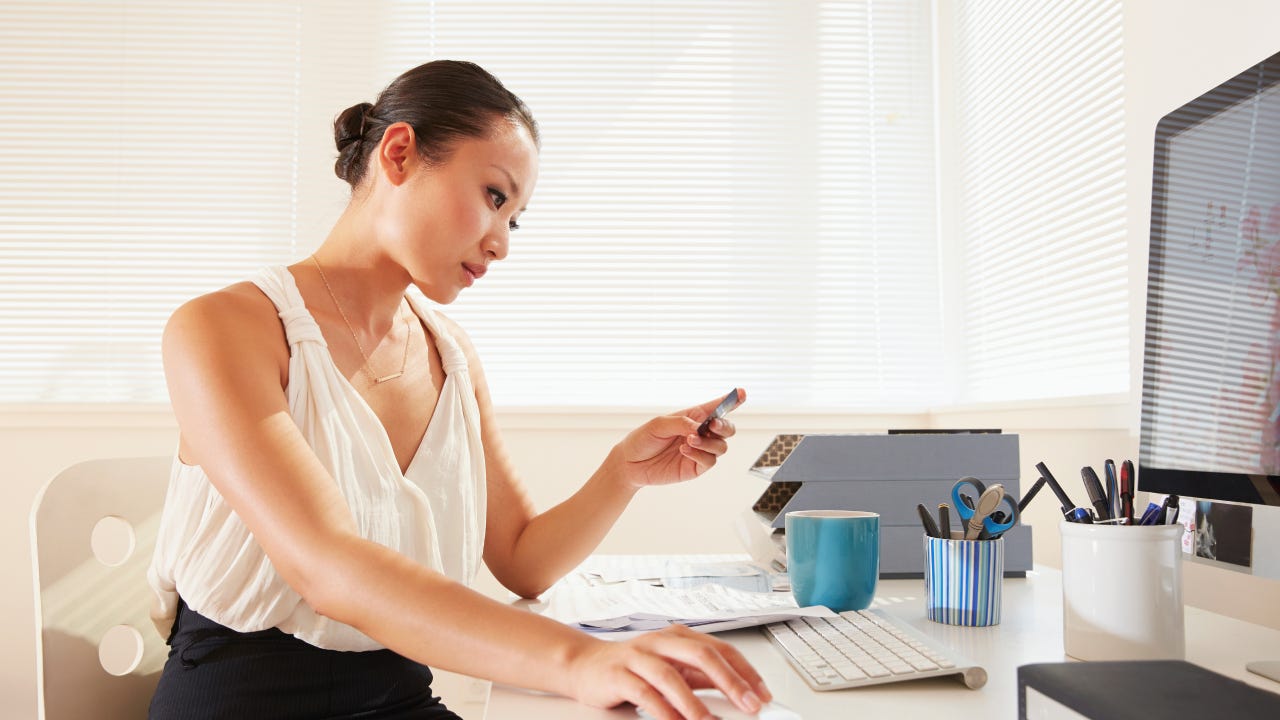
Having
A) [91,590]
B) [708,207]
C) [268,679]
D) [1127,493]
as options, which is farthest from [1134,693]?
[708,207]

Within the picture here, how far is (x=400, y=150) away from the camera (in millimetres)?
1106

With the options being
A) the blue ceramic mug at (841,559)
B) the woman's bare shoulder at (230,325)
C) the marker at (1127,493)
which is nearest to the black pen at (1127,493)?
the marker at (1127,493)

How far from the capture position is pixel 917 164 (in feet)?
7.53

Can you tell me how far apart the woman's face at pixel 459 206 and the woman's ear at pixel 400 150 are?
1cm

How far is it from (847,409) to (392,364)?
52.4 inches

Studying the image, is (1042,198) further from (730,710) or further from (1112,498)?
(730,710)

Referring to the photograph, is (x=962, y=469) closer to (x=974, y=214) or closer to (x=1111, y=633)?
(x=1111, y=633)

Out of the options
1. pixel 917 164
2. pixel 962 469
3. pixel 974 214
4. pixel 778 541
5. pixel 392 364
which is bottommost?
pixel 778 541

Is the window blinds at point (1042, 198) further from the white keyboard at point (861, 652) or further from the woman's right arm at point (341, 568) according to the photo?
the woman's right arm at point (341, 568)

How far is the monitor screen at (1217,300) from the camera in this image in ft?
2.33

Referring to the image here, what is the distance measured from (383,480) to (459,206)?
353mm

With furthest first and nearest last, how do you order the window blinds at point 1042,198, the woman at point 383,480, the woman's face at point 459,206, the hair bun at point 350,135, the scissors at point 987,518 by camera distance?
the window blinds at point 1042,198, the hair bun at point 350,135, the woman's face at point 459,206, the scissors at point 987,518, the woman at point 383,480

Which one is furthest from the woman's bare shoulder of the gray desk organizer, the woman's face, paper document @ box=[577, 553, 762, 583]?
the gray desk organizer

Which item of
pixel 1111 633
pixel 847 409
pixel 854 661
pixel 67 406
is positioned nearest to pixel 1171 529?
pixel 1111 633
